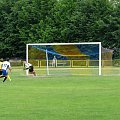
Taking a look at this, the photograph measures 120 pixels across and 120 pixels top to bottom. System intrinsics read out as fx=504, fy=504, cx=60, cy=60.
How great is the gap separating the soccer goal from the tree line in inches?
803

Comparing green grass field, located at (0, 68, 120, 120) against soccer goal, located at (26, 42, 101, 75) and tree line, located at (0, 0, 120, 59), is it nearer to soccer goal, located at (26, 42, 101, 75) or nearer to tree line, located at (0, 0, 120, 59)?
soccer goal, located at (26, 42, 101, 75)

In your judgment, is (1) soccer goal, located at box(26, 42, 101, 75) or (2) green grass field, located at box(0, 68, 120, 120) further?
(1) soccer goal, located at box(26, 42, 101, 75)

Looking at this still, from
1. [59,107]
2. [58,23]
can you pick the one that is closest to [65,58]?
[58,23]

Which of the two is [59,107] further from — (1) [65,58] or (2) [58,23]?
(2) [58,23]

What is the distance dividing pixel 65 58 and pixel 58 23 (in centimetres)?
2420

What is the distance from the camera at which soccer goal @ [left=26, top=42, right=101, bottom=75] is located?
1813 inches

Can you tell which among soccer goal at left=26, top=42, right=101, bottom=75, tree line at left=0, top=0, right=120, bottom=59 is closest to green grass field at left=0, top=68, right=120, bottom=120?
soccer goal at left=26, top=42, right=101, bottom=75

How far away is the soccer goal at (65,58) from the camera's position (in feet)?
151

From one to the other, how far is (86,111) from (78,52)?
32.4 m

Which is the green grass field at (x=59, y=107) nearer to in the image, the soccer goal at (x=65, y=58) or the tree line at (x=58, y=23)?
the soccer goal at (x=65, y=58)

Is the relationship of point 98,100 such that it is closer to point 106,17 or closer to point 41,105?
point 41,105

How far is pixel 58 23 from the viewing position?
7206 cm

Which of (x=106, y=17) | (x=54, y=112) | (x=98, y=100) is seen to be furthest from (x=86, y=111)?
(x=106, y=17)

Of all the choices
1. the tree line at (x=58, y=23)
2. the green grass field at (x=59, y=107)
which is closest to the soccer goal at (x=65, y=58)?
the tree line at (x=58, y=23)
